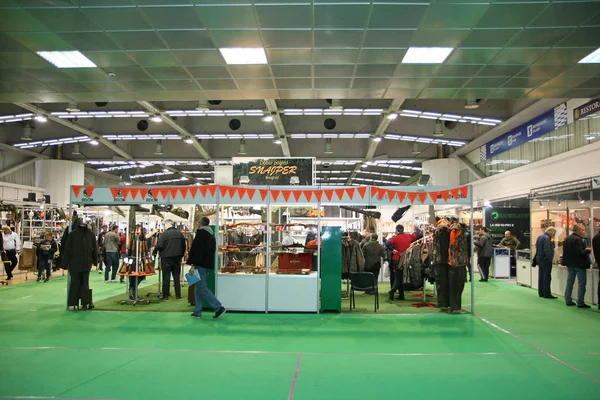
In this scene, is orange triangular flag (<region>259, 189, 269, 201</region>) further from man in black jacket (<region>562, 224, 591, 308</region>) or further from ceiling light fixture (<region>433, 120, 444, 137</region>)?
ceiling light fixture (<region>433, 120, 444, 137</region>)

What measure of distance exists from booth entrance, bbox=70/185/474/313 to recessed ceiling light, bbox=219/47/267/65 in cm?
227

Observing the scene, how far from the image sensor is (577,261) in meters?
9.00

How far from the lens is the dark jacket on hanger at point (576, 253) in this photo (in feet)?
29.3

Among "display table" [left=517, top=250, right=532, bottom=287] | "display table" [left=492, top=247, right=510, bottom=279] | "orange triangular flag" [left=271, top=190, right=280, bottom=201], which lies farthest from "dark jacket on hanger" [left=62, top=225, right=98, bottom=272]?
"display table" [left=492, top=247, right=510, bottom=279]

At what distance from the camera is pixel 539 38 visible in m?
6.73

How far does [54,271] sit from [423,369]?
15268 millimetres

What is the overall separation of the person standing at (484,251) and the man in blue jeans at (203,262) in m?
8.89

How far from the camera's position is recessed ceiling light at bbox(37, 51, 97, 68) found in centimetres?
737

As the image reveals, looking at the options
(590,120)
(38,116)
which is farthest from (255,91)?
(38,116)

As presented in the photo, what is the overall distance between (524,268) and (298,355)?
964cm

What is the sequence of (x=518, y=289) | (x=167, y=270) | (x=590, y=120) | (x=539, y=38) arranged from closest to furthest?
(x=539, y=38), (x=167, y=270), (x=590, y=120), (x=518, y=289)

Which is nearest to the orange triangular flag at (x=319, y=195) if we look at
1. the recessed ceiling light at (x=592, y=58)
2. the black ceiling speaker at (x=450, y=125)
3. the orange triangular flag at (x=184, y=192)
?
the orange triangular flag at (x=184, y=192)

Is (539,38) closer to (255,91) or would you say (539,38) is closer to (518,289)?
(255,91)

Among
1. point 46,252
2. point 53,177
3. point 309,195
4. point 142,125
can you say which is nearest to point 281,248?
point 309,195
